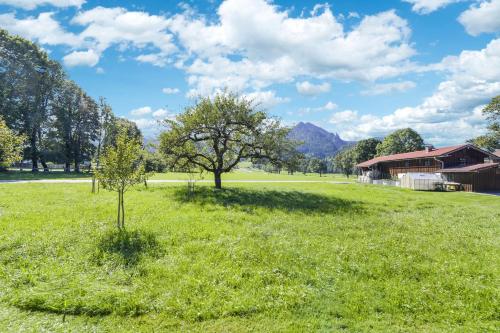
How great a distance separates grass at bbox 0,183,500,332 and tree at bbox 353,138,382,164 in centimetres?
9543

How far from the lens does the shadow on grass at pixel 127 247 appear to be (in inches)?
503

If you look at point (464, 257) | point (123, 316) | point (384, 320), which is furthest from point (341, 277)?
point (123, 316)

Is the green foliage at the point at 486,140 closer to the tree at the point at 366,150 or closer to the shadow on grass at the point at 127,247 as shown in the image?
the tree at the point at 366,150

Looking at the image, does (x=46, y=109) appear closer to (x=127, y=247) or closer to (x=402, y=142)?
(x=127, y=247)

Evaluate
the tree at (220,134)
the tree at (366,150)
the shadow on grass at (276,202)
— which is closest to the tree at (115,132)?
the tree at (220,134)

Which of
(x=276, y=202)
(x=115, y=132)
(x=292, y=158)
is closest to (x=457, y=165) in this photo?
(x=292, y=158)

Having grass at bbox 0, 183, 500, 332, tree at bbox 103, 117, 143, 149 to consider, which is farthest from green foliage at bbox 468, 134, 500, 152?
tree at bbox 103, 117, 143, 149

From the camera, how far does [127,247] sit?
1398 centimetres

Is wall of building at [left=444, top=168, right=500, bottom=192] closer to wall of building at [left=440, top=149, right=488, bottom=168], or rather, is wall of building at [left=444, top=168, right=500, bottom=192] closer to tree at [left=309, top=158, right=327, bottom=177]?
wall of building at [left=440, top=149, right=488, bottom=168]

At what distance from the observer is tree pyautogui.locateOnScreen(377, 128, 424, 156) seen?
10219 centimetres

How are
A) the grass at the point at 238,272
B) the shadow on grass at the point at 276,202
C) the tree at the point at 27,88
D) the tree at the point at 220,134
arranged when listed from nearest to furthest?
the grass at the point at 238,272, the shadow on grass at the point at 276,202, the tree at the point at 220,134, the tree at the point at 27,88

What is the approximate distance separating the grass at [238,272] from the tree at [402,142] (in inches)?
3462

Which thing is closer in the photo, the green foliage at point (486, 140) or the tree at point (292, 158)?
the tree at point (292, 158)

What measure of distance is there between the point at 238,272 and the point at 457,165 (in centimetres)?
6043
